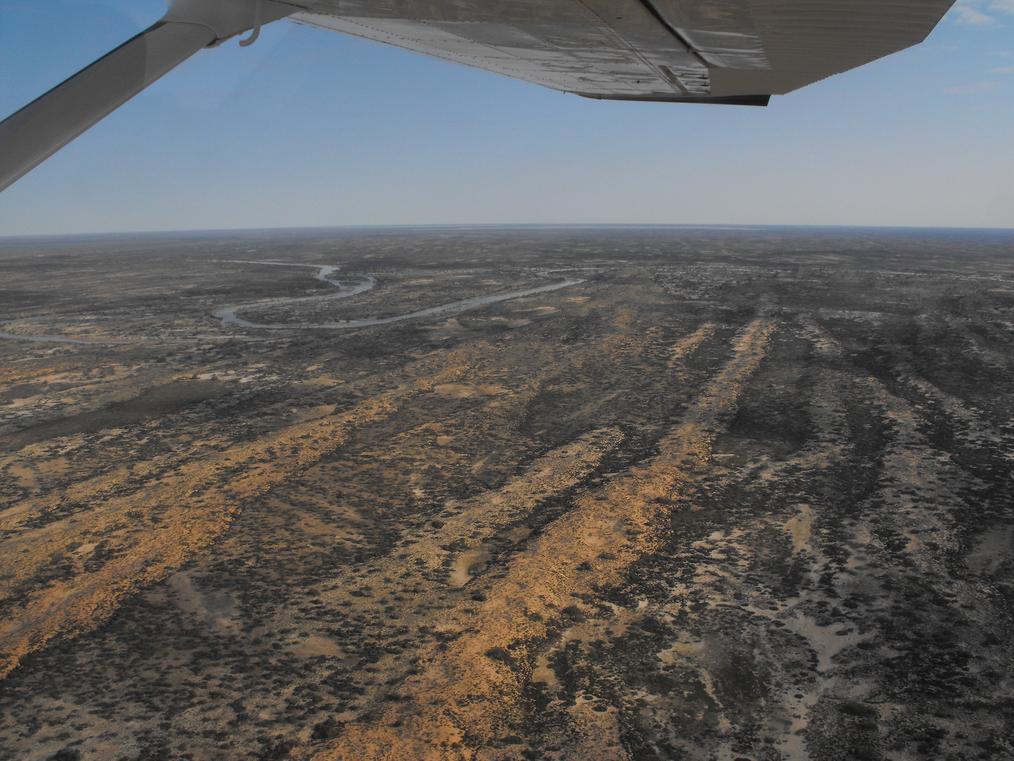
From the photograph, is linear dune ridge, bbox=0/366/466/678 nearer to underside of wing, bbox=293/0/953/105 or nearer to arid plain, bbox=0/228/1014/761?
arid plain, bbox=0/228/1014/761

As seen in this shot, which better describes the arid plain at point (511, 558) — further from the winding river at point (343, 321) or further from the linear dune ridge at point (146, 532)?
the winding river at point (343, 321)

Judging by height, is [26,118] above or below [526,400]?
above

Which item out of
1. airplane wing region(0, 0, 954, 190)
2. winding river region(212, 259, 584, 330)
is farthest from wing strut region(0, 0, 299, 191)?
winding river region(212, 259, 584, 330)

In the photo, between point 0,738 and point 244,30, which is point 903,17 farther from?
point 0,738

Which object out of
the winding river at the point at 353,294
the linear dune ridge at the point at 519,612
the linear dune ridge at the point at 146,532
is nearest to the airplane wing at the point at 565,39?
the linear dune ridge at the point at 519,612

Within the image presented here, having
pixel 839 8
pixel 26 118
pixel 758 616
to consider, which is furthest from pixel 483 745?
pixel 839 8

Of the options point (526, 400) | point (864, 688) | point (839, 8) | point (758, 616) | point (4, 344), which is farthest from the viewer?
point (4, 344)
